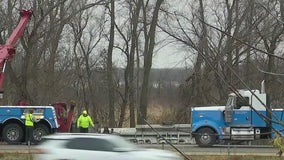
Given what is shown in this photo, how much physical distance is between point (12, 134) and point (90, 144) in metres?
18.3

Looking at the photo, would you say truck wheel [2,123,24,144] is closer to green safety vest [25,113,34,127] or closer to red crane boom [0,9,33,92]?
green safety vest [25,113,34,127]

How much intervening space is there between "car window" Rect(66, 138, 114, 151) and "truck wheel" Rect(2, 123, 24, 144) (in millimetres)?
18021

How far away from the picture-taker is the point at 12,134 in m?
29.8

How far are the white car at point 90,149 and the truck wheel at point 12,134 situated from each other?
17.7 meters

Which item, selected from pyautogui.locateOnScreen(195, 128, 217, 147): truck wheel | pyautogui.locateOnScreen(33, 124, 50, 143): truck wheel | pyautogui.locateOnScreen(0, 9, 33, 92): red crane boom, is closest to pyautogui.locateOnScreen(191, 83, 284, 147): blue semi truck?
pyautogui.locateOnScreen(195, 128, 217, 147): truck wheel

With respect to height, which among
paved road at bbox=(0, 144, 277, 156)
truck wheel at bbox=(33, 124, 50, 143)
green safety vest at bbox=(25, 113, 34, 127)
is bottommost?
paved road at bbox=(0, 144, 277, 156)

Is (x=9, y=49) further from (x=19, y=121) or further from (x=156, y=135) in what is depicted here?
(x=156, y=135)

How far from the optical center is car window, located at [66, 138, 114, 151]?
12.2 metres

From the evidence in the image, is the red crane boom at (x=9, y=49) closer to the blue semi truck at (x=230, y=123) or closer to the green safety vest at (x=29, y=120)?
the green safety vest at (x=29, y=120)

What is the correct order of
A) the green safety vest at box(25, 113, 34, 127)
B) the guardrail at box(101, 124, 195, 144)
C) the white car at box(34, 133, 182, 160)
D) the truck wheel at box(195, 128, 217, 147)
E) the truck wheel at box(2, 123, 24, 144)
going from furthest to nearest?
the guardrail at box(101, 124, 195, 144) < the truck wheel at box(2, 123, 24, 144) < the truck wheel at box(195, 128, 217, 147) < the green safety vest at box(25, 113, 34, 127) < the white car at box(34, 133, 182, 160)

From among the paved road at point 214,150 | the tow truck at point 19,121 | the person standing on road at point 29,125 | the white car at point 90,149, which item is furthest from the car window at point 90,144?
the tow truck at point 19,121

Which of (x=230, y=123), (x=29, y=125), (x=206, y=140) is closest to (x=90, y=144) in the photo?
(x=29, y=125)

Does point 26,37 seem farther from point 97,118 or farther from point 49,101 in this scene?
point 97,118

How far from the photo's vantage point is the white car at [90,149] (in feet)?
39.6
